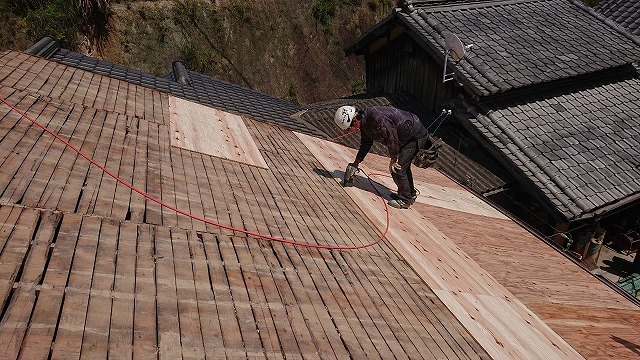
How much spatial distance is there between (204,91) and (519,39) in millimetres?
9628

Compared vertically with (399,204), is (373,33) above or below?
above

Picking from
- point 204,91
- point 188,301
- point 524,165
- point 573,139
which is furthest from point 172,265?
point 573,139

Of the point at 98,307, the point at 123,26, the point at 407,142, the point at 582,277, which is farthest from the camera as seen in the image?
the point at 123,26

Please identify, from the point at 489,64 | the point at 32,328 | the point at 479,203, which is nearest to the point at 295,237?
the point at 32,328

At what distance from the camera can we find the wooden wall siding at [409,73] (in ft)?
44.8

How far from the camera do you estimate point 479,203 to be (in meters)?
9.08

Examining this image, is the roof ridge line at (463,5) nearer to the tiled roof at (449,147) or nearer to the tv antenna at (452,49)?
the tv antenna at (452,49)

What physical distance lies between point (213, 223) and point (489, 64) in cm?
1041

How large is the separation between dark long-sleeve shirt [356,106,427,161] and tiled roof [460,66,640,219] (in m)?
4.96

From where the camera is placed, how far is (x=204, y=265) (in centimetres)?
386

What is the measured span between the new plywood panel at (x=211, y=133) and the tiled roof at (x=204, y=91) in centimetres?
77

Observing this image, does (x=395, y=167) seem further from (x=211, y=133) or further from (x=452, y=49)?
(x=452, y=49)

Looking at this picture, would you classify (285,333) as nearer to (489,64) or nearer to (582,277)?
(582,277)

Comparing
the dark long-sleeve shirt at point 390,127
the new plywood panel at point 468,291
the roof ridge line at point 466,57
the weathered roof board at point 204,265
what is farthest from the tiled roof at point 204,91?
the roof ridge line at point 466,57
